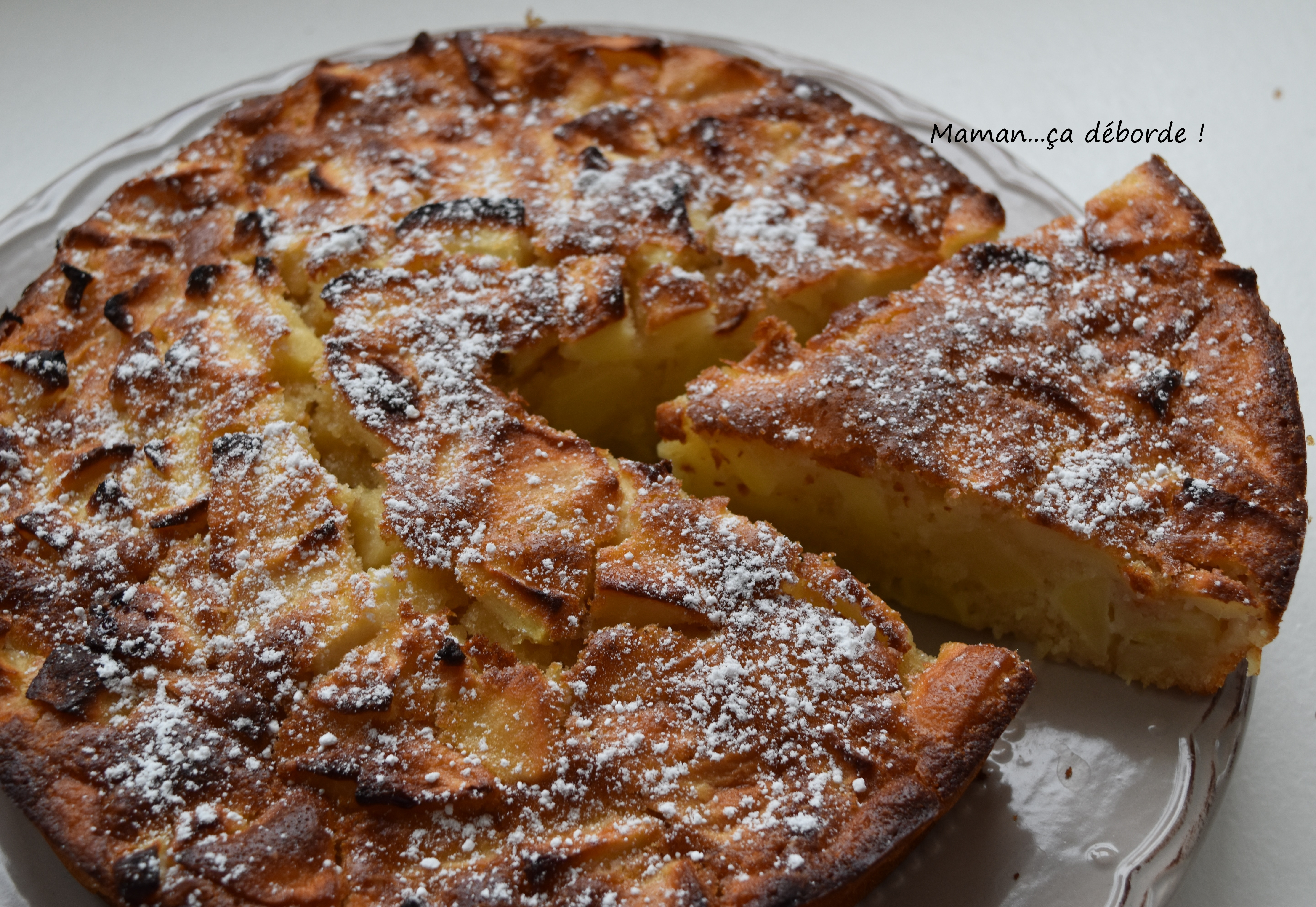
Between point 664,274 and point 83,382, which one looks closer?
point 83,382

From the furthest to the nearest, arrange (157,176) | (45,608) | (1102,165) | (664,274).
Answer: (1102,165) < (157,176) < (664,274) < (45,608)

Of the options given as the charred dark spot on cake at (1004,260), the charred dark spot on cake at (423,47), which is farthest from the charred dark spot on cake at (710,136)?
the charred dark spot on cake at (423,47)

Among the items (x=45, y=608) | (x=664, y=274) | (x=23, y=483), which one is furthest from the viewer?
(x=664, y=274)

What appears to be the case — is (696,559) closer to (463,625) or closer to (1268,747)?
(463,625)

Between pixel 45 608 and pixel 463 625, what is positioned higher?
pixel 45 608

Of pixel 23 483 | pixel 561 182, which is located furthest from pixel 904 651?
pixel 23 483

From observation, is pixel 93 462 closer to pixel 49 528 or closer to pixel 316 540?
pixel 49 528
